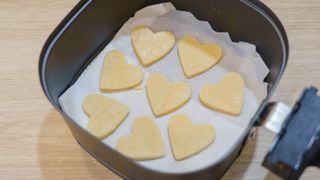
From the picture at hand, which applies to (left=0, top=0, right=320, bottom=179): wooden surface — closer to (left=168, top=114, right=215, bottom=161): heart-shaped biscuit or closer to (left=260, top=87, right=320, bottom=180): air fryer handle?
(left=168, top=114, right=215, bottom=161): heart-shaped biscuit

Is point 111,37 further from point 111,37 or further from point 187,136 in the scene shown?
point 187,136

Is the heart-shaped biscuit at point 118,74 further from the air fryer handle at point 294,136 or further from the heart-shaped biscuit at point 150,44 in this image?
the air fryer handle at point 294,136

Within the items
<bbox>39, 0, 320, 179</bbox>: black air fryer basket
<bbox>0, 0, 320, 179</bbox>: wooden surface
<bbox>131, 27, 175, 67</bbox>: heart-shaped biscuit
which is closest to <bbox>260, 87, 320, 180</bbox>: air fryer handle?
<bbox>39, 0, 320, 179</bbox>: black air fryer basket

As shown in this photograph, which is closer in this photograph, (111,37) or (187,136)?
(187,136)

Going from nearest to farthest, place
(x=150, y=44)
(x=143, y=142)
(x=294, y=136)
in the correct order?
(x=294, y=136), (x=143, y=142), (x=150, y=44)

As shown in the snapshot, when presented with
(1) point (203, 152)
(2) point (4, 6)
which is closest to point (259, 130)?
(1) point (203, 152)

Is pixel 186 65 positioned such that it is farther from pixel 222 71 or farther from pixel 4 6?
pixel 4 6

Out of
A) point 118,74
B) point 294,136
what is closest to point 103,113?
point 118,74
